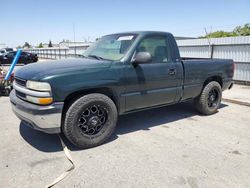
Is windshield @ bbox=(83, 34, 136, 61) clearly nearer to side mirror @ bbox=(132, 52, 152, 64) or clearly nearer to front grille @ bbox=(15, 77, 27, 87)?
side mirror @ bbox=(132, 52, 152, 64)


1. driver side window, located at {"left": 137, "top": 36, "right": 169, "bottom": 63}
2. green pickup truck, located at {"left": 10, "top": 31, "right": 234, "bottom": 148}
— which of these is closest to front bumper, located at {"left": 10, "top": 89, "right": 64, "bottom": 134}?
green pickup truck, located at {"left": 10, "top": 31, "right": 234, "bottom": 148}

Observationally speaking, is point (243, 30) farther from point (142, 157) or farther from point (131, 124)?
point (142, 157)

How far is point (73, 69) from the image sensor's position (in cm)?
322

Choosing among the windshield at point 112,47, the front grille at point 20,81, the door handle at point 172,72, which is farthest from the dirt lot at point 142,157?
the windshield at point 112,47

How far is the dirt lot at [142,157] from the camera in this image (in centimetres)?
265

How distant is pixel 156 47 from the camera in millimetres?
4301

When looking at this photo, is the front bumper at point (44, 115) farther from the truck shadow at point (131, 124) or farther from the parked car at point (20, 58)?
the parked car at point (20, 58)

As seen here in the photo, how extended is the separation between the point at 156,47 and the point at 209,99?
209cm

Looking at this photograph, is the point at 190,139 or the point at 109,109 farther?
the point at 190,139

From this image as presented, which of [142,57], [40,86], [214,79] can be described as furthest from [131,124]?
[214,79]

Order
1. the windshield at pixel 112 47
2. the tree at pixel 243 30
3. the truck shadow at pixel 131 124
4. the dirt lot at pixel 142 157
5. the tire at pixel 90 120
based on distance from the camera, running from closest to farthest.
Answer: the dirt lot at pixel 142 157 < the tire at pixel 90 120 < the truck shadow at pixel 131 124 < the windshield at pixel 112 47 < the tree at pixel 243 30

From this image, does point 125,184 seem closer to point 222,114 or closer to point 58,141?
point 58,141

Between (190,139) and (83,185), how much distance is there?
7.08ft

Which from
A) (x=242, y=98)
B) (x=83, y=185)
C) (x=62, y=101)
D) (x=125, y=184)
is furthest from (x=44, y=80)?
(x=242, y=98)
